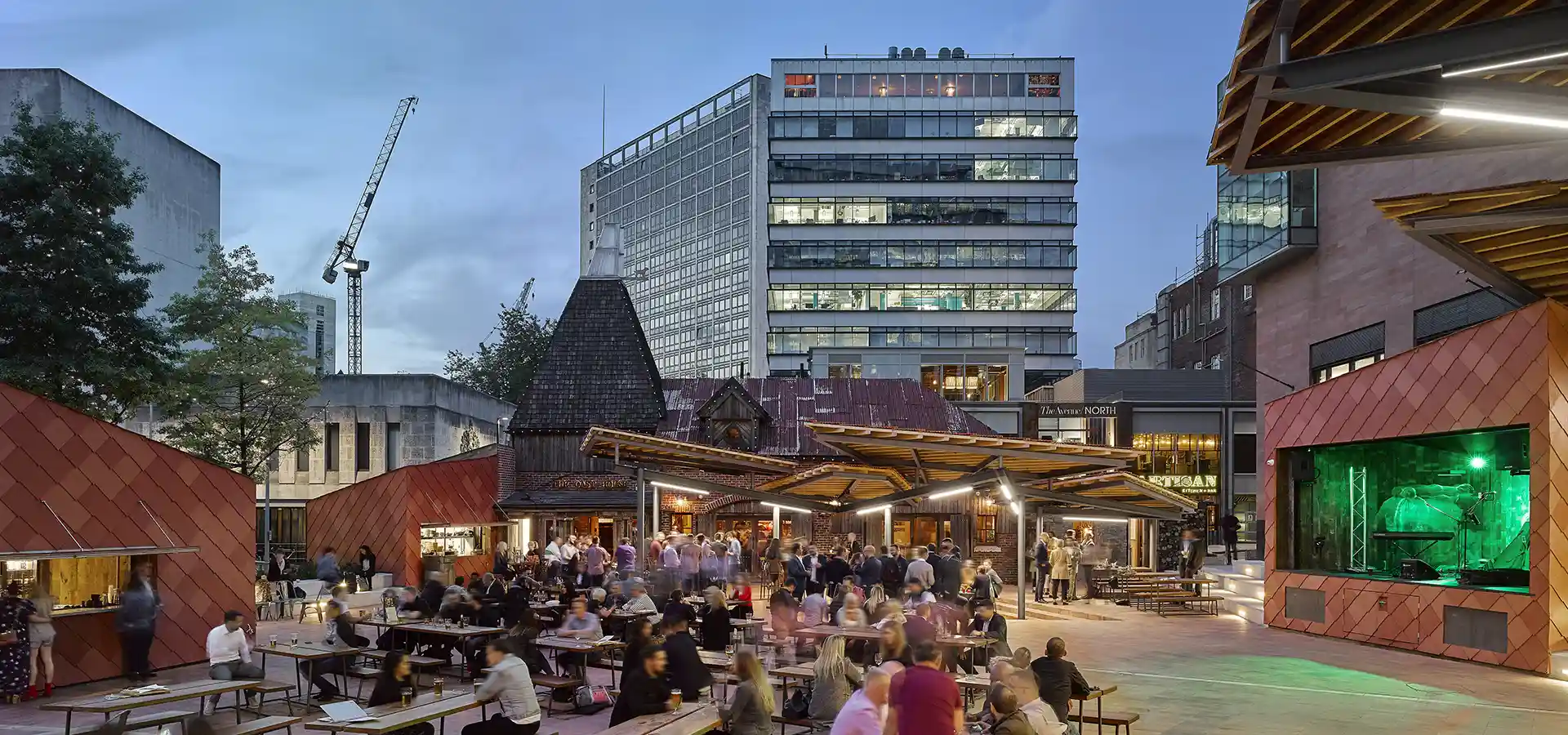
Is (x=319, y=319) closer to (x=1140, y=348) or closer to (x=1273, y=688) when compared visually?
(x=1140, y=348)

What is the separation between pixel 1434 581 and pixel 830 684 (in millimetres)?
12659

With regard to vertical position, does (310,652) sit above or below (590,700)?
above

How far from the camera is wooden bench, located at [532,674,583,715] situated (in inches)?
487

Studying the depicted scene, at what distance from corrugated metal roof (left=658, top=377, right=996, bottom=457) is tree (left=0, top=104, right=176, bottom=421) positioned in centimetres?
1566

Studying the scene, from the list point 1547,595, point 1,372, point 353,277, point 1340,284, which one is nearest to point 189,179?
point 1,372

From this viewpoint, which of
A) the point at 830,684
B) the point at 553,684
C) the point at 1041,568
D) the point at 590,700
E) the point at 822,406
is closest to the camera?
the point at 830,684

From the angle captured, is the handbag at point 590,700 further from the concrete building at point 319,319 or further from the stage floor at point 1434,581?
the concrete building at point 319,319

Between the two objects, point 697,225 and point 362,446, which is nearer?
point 362,446

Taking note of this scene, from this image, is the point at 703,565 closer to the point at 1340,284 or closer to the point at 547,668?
the point at 547,668

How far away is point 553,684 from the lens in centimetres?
1238

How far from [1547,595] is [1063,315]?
59514 millimetres

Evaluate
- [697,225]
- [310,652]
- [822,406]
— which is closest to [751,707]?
[310,652]

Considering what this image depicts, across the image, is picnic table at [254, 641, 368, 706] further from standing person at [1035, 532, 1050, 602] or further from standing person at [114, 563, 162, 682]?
standing person at [1035, 532, 1050, 602]

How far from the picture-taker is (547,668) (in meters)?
13.7
